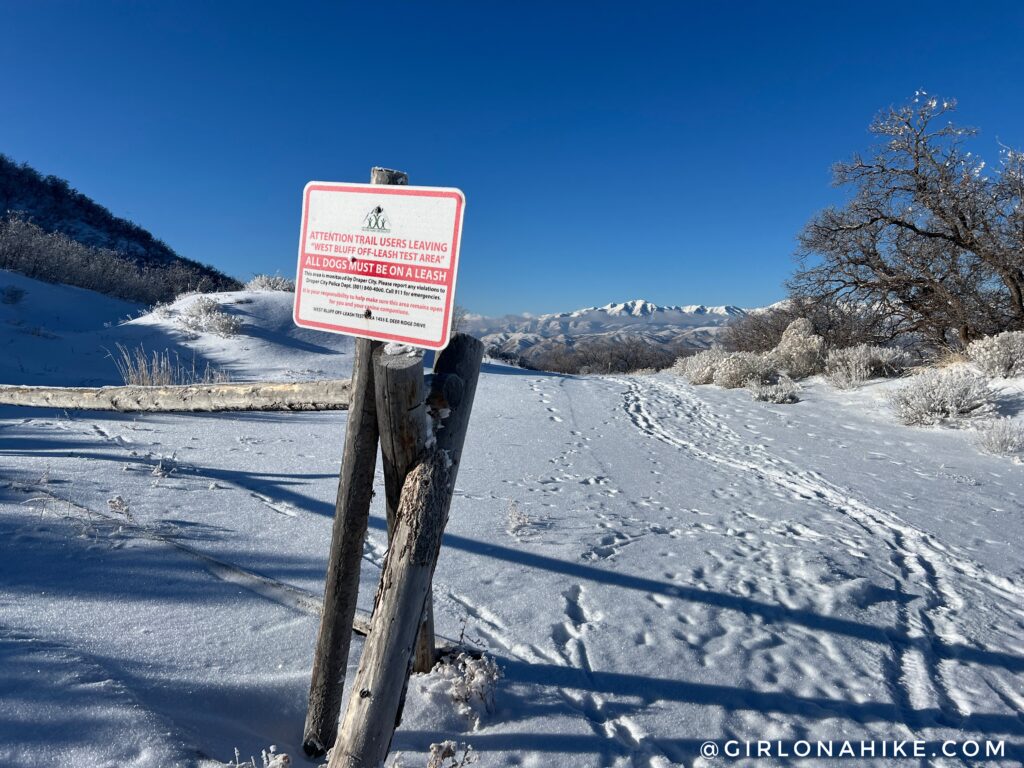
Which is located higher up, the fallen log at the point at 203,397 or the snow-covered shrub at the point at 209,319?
the snow-covered shrub at the point at 209,319

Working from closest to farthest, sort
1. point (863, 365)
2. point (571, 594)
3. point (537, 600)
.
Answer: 1. point (537, 600)
2. point (571, 594)
3. point (863, 365)

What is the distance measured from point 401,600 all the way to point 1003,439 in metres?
8.45

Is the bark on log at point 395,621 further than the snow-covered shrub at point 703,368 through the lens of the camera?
No

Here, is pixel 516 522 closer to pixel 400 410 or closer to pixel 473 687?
pixel 473 687

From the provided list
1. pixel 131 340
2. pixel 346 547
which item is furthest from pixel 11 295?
pixel 346 547

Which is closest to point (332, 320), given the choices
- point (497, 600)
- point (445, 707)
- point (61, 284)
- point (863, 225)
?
point (445, 707)

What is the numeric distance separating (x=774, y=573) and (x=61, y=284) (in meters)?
19.3

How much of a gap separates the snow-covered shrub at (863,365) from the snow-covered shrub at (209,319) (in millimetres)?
12567

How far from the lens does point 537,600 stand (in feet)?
10.4

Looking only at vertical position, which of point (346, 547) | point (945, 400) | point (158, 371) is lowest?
point (158, 371)

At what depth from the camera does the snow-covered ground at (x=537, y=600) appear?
208 cm

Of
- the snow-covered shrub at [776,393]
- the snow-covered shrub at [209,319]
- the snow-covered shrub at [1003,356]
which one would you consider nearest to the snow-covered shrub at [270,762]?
the snow-covered shrub at [776,393]

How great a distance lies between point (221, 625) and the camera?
2.51m

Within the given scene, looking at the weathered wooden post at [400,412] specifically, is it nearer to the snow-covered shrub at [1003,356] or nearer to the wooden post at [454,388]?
the wooden post at [454,388]
